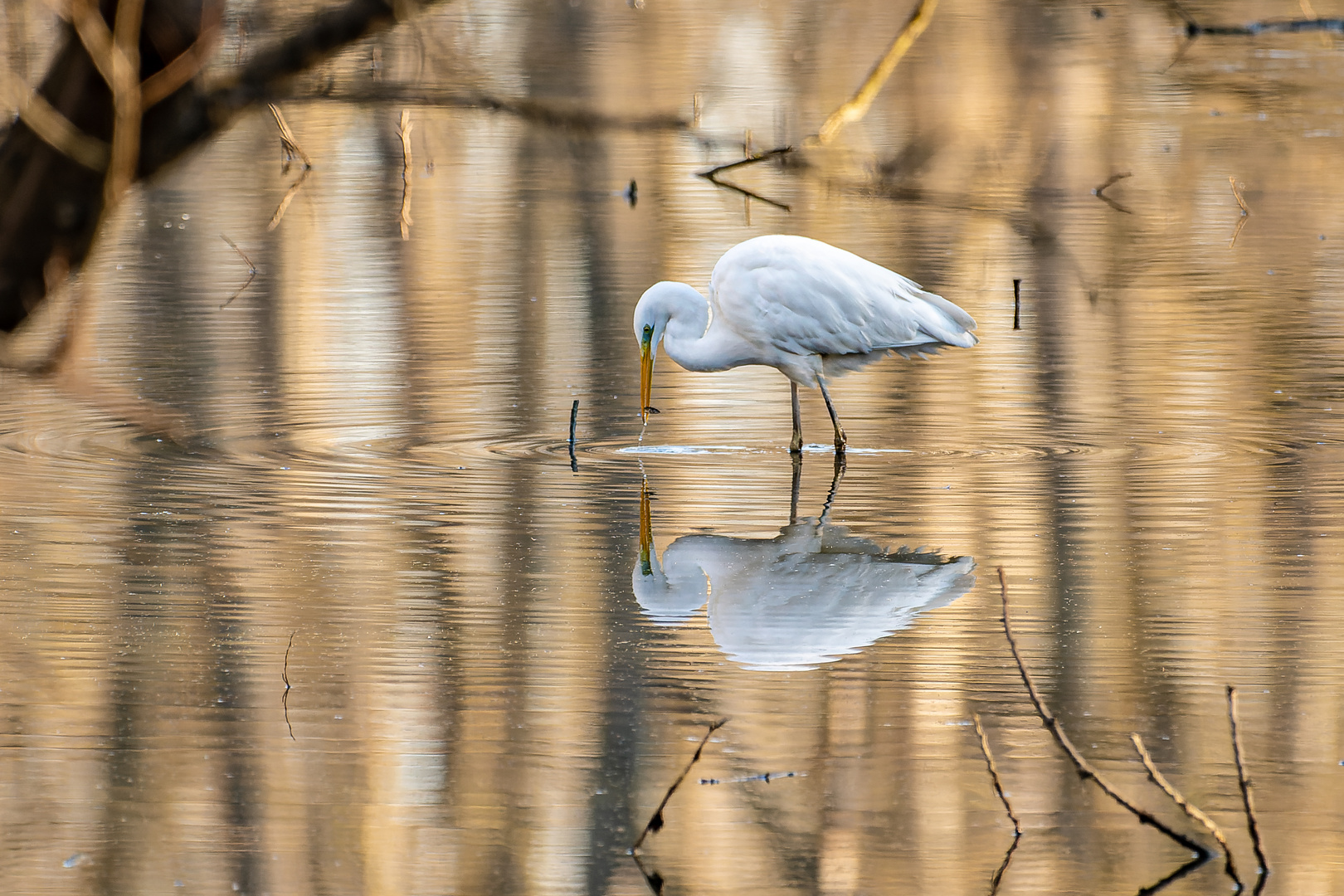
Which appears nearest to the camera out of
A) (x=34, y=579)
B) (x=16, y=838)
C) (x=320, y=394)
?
(x=16, y=838)

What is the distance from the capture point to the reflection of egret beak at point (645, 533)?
7.74 meters

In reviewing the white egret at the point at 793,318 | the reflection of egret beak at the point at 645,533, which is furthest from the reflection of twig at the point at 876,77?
the white egret at the point at 793,318

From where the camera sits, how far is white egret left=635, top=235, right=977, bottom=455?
1001 cm

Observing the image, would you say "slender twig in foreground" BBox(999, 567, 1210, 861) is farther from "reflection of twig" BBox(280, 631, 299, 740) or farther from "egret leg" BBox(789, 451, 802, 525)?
"egret leg" BBox(789, 451, 802, 525)

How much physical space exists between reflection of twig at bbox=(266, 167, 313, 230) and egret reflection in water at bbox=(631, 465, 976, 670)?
10.0 metres

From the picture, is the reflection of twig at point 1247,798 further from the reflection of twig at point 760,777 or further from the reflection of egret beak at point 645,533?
the reflection of egret beak at point 645,533

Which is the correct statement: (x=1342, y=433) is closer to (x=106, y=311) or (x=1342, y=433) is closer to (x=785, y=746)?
(x=785, y=746)

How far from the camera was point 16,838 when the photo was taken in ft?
16.5

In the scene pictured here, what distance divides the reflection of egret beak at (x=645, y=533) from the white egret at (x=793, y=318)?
100 centimetres

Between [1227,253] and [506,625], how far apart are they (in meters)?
9.97

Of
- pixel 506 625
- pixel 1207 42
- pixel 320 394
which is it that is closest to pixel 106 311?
pixel 320 394

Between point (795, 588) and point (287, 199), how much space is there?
13.0 metres

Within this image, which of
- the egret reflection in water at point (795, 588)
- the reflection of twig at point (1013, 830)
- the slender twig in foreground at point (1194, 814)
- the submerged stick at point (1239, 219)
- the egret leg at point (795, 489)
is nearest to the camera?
the slender twig in foreground at point (1194, 814)

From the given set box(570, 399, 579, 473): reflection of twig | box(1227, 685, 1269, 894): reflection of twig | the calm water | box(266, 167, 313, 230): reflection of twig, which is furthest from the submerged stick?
box(1227, 685, 1269, 894): reflection of twig
